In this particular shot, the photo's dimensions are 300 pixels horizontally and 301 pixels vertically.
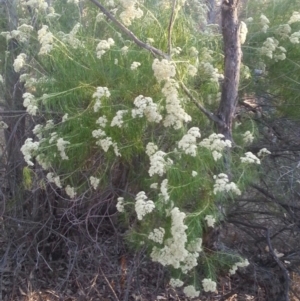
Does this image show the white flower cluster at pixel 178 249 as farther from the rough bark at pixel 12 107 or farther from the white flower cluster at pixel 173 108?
the rough bark at pixel 12 107

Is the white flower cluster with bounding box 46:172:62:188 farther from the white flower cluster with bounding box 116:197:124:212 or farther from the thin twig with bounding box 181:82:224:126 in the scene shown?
the thin twig with bounding box 181:82:224:126

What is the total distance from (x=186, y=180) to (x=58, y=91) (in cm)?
114

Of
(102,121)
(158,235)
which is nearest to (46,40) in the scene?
(102,121)

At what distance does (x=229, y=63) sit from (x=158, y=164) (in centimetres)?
117

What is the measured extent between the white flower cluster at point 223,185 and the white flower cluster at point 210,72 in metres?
0.87

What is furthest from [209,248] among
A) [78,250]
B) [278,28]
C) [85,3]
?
[85,3]

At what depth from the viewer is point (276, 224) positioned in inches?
201

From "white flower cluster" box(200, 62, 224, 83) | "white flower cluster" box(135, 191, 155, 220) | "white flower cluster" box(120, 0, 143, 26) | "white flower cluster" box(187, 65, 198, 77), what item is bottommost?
"white flower cluster" box(135, 191, 155, 220)

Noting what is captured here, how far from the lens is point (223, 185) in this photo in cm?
349

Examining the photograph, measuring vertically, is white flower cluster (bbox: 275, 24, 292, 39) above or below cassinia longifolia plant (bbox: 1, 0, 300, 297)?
above

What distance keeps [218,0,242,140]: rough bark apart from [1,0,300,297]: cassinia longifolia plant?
0.31ft

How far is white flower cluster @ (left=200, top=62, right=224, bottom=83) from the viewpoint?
4.16 metres

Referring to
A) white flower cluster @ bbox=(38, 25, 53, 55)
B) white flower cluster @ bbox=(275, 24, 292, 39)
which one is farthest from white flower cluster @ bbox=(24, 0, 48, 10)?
white flower cluster @ bbox=(275, 24, 292, 39)

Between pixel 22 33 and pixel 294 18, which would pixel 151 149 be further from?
pixel 294 18
